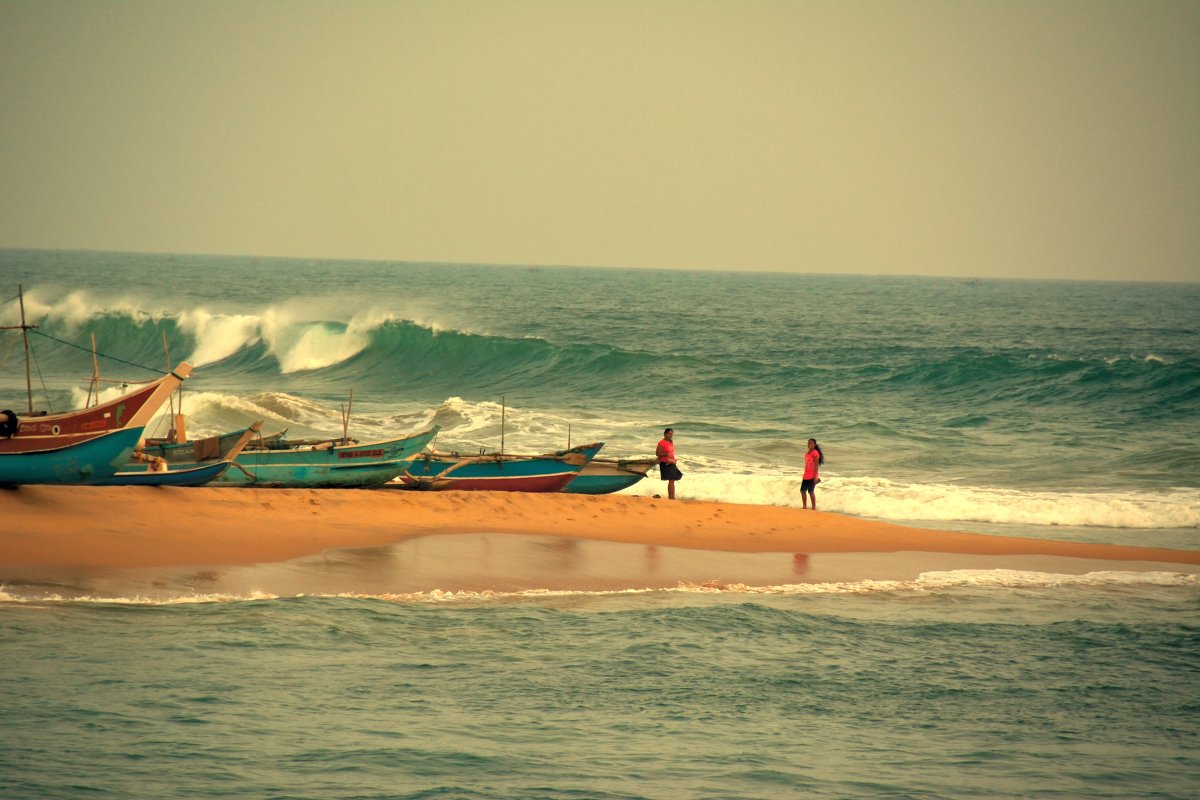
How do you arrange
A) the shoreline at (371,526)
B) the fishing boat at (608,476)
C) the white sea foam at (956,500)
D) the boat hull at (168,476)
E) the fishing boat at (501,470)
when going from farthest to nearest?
the white sea foam at (956,500), the fishing boat at (608,476), the fishing boat at (501,470), the boat hull at (168,476), the shoreline at (371,526)

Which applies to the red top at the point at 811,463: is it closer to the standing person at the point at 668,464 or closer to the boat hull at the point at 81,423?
the standing person at the point at 668,464

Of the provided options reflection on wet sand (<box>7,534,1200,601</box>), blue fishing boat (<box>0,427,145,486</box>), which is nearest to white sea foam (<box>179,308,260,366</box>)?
blue fishing boat (<box>0,427,145,486</box>)

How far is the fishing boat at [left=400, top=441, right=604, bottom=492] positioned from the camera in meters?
19.8

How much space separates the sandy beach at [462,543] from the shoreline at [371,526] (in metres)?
0.03

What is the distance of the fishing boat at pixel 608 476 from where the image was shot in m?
20.6

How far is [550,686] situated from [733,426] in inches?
848

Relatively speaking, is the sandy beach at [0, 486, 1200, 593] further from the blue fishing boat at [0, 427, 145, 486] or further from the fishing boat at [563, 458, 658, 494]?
the fishing boat at [563, 458, 658, 494]

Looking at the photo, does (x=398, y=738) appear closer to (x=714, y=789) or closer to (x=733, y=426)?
(x=714, y=789)

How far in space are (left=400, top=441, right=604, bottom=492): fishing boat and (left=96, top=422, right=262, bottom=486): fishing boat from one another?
9.48 feet

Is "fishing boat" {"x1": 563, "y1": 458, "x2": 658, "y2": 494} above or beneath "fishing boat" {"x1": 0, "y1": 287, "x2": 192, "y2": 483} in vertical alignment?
beneath

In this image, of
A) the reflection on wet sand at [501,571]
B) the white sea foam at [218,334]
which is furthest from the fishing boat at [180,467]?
the white sea foam at [218,334]

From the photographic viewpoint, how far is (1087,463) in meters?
26.8

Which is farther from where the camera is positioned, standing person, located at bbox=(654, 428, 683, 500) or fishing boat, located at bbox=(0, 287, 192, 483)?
standing person, located at bbox=(654, 428, 683, 500)

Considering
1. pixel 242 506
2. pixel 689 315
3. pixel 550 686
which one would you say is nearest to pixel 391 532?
pixel 242 506
